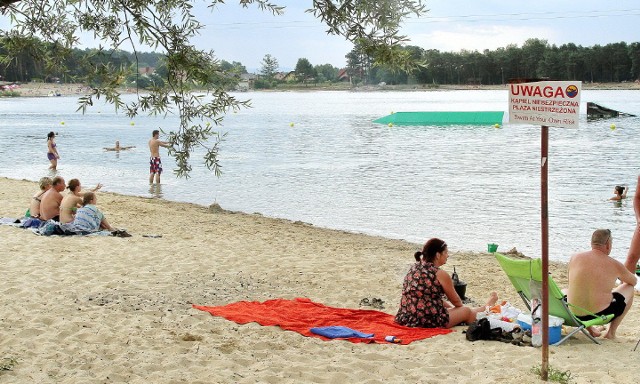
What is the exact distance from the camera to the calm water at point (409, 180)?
679 inches

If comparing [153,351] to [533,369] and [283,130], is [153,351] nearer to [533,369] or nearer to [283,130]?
[533,369]

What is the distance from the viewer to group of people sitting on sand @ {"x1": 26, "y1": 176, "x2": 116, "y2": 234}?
11.6m

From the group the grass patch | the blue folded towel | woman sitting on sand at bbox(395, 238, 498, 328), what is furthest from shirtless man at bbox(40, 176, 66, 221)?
the grass patch

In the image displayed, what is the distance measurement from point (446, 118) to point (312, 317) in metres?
61.4

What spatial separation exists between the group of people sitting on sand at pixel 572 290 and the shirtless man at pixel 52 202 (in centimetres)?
668

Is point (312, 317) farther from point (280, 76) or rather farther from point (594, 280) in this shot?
point (280, 76)

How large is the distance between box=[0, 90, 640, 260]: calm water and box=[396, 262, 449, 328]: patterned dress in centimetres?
710

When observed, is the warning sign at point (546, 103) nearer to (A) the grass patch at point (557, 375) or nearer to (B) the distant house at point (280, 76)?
(A) the grass patch at point (557, 375)

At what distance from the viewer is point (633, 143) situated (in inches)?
1722

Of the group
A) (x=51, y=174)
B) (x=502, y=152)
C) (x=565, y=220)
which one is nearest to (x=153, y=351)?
(x=565, y=220)

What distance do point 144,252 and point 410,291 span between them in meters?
4.72

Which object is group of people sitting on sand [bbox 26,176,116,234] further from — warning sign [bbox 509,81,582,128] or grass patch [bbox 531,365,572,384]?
warning sign [bbox 509,81,582,128]

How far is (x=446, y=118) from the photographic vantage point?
67.4 meters

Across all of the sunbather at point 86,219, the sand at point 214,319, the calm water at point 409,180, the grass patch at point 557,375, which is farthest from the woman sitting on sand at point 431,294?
the calm water at point 409,180
